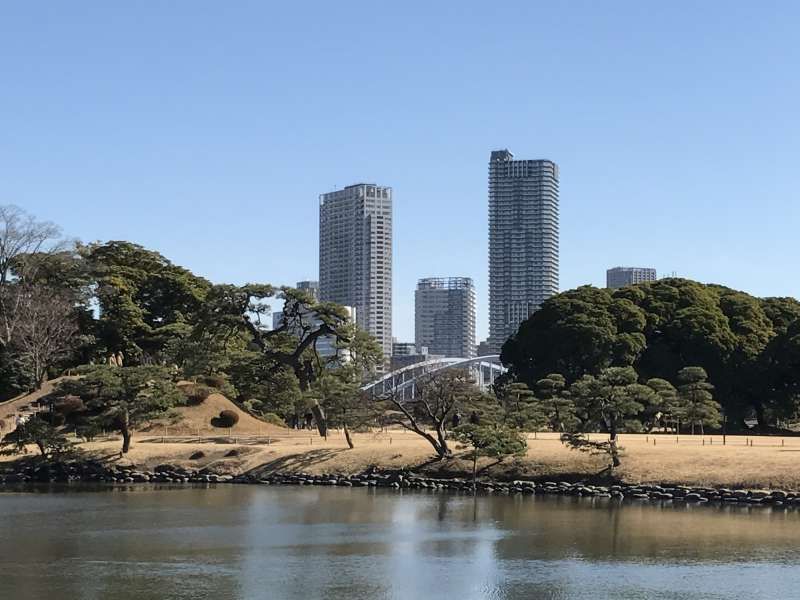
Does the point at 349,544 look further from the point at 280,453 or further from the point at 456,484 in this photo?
the point at 280,453

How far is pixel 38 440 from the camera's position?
62750mm

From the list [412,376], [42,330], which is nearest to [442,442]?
[42,330]

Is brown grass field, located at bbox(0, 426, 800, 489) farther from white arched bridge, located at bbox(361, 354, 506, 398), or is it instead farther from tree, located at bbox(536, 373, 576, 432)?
white arched bridge, located at bbox(361, 354, 506, 398)

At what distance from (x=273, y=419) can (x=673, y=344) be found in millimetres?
33278

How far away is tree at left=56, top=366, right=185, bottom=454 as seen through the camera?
63.1 m

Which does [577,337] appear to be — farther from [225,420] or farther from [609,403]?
[225,420]

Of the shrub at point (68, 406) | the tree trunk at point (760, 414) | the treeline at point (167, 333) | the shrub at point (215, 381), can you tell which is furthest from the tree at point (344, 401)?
the tree trunk at point (760, 414)

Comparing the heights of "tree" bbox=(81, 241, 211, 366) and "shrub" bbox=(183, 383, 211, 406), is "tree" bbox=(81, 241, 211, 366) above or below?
above

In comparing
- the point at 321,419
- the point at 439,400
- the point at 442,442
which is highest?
the point at 439,400

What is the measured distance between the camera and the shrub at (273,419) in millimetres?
79306

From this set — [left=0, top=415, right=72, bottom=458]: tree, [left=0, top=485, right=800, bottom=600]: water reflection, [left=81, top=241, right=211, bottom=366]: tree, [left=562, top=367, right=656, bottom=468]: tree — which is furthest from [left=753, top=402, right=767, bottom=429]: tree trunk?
[left=0, top=415, right=72, bottom=458]: tree

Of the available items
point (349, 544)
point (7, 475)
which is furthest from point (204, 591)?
point (7, 475)

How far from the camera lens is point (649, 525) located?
4119cm

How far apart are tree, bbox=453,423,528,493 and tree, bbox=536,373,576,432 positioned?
5691 millimetres
